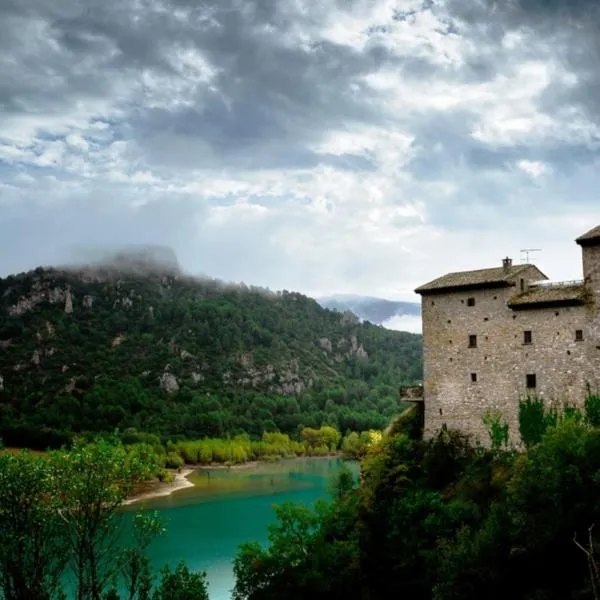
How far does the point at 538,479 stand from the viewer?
24891 mm

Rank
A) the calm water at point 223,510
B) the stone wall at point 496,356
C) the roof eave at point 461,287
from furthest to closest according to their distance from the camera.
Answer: the calm water at point 223,510, the roof eave at point 461,287, the stone wall at point 496,356

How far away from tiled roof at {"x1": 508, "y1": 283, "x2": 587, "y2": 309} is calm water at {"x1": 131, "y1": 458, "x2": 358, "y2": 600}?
17327 millimetres

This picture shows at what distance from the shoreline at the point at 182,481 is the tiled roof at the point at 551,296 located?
108ft

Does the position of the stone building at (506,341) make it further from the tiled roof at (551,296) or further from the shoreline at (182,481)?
the shoreline at (182,481)

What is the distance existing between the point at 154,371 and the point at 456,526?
125437 millimetres

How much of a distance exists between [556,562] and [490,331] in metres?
10.7

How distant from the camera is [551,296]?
30.1 meters

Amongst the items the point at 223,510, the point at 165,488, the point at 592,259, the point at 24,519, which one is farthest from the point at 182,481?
the point at 592,259

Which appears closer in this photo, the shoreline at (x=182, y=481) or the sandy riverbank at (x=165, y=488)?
the sandy riverbank at (x=165, y=488)

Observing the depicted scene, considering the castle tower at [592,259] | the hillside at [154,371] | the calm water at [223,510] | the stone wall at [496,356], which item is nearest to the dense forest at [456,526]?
the stone wall at [496,356]

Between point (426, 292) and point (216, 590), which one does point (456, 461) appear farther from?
point (216, 590)

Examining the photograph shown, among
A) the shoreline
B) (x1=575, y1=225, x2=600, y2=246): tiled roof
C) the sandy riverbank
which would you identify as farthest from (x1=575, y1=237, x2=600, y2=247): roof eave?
the sandy riverbank

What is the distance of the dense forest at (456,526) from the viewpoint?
2394 cm

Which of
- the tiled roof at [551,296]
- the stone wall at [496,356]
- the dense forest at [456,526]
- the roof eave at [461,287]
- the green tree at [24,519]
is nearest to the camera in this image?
the dense forest at [456,526]
